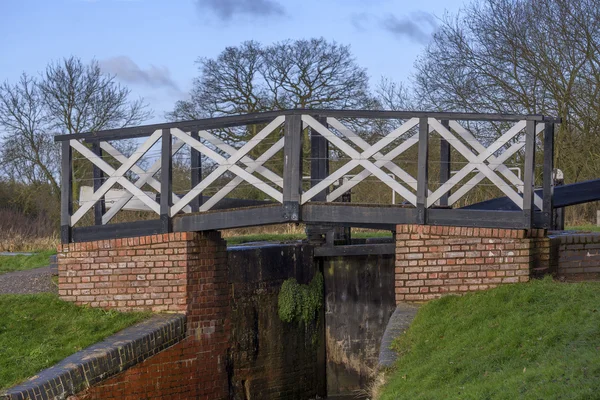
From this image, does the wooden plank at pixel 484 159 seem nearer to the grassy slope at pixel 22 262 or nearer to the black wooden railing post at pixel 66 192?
the black wooden railing post at pixel 66 192

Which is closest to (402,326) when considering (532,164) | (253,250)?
(532,164)

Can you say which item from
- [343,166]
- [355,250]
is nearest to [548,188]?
[343,166]

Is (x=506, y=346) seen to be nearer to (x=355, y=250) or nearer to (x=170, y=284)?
(x=170, y=284)

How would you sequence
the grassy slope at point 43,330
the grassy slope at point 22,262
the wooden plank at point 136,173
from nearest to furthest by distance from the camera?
the grassy slope at point 43,330
the wooden plank at point 136,173
the grassy slope at point 22,262

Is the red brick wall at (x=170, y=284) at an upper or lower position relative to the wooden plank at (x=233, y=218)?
lower

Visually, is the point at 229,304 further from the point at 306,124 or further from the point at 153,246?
the point at 306,124

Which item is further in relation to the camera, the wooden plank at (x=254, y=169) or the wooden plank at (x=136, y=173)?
the wooden plank at (x=136, y=173)

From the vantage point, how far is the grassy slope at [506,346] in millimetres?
5637

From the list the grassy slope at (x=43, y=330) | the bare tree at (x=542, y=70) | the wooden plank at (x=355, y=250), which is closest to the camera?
the grassy slope at (x=43, y=330)

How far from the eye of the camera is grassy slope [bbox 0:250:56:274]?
14.7 m

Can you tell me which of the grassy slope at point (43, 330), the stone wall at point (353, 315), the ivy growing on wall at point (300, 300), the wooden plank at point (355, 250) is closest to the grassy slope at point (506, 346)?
the grassy slope at point (43, 330)

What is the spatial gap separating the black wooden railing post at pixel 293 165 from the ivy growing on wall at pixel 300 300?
3262mm

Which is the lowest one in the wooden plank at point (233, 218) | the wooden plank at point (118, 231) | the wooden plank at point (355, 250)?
the wooden plank at point (355, 250)

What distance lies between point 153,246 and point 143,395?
75.1 inches
